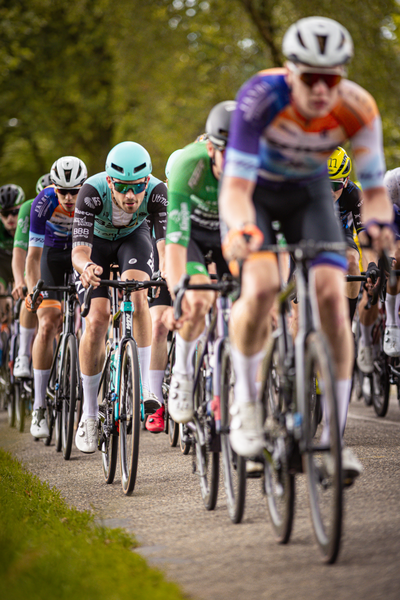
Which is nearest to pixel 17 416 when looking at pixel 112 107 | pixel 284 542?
pixel 284 542

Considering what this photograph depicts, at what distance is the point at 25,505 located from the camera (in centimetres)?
508

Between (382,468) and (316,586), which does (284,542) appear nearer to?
(316,586)

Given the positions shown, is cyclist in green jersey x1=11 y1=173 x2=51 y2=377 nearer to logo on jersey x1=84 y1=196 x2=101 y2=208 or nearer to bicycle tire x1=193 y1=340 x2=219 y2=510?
logo on jersey x1=84 y1=196 x2=101 y2=208

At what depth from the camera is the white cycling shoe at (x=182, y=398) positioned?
514cm

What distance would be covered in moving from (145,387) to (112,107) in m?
21.4

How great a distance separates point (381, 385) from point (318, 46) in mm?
5645

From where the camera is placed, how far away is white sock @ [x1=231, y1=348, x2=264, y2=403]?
410cm

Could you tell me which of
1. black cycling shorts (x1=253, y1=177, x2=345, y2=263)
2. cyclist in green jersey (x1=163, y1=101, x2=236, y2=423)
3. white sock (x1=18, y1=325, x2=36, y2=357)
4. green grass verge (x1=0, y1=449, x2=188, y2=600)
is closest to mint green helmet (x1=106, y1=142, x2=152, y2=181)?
cyclist in green jersey (x1=163, y1=101, x2=236, y2=423)

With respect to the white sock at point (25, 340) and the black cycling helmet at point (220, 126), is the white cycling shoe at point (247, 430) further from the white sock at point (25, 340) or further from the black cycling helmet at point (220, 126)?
the white sock at point (25, 340)

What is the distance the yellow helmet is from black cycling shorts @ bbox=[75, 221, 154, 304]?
5.66ft

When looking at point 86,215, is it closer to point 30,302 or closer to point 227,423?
point 30,302

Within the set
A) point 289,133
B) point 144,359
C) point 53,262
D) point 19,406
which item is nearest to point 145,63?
point 19,406

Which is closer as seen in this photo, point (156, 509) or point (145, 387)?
point (156, 509)

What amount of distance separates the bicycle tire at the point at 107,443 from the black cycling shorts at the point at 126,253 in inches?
33.0
